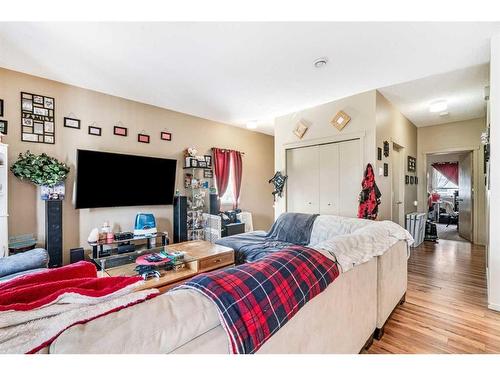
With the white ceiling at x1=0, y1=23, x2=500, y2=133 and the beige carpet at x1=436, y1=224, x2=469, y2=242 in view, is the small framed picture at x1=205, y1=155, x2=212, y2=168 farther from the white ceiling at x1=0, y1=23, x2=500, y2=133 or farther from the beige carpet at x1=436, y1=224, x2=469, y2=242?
the beige carpet at x1=436, y1=224, x2=469, y2=242

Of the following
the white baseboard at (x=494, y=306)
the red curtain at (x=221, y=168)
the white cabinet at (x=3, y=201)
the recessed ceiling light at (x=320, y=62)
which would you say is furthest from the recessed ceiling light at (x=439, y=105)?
the white cabinet at (x=3, y=201)

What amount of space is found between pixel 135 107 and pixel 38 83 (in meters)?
1.17

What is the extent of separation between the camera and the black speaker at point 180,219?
393cm

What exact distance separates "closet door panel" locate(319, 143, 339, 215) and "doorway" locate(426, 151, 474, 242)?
10.6ft

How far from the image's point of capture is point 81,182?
315 centimetres

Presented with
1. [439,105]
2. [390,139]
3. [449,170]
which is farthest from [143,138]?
[449,170]

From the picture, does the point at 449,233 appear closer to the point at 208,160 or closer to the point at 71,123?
the point at 208,160

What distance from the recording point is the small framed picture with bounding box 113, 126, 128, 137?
3.59 m

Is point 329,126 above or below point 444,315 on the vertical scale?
above

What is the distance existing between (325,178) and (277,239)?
1.54 m

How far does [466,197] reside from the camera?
507 cm

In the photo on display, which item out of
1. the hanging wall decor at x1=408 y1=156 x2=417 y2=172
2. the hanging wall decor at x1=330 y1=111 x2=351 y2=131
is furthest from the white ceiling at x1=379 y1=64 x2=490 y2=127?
the hanging wall decor at x1=408 y1=156 x2=417 y2=172

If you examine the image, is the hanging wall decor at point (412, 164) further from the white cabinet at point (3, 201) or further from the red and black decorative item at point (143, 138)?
the white cabinet at point (3, 201)
